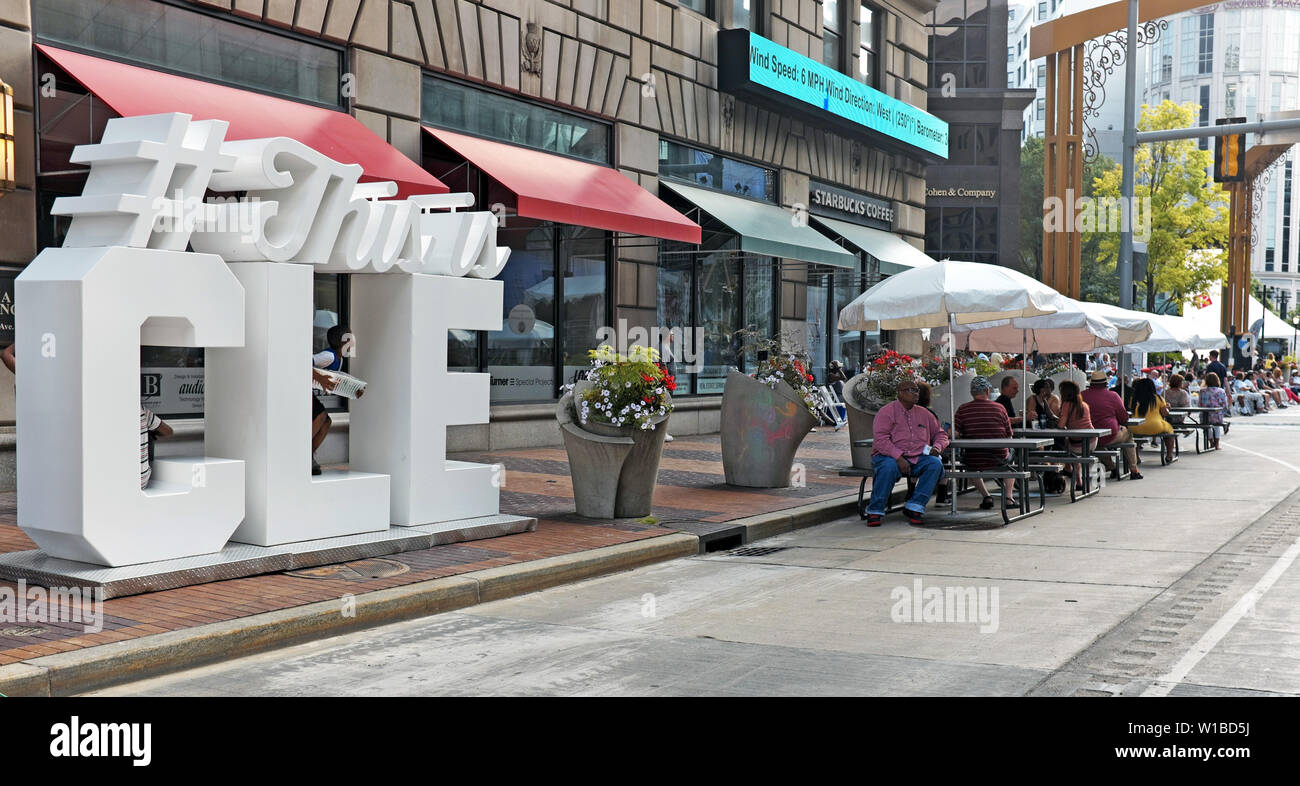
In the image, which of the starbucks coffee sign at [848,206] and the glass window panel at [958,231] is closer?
the starbucks coffee sign at [848,206]

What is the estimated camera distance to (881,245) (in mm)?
27078

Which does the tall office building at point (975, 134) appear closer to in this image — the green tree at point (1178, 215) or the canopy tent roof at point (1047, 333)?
the green tree at point (1178, 215)

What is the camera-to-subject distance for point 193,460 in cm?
823

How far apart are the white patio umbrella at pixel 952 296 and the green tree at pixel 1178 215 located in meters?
36.5

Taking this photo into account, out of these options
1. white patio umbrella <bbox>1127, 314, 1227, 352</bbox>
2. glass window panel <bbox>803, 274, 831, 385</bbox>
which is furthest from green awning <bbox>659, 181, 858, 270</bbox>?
white patio umbrella <bbox>1127, 314, 1227, 352</bbox>

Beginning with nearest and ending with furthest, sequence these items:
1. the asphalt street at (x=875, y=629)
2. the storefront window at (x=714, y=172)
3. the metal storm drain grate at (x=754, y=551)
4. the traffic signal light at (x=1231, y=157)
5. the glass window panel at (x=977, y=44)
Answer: the asphalt street at (x=875, y=629) < the metal storm drain grate at (x=754, y=551) < the storefront window at (x=714, y=172) < the traffic signal light at (x=1231, y=157) < the glass window panel at (x=977, y=44)

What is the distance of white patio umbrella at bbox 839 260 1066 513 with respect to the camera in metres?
12.9

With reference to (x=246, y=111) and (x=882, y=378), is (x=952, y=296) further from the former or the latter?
(x=246, y=111)

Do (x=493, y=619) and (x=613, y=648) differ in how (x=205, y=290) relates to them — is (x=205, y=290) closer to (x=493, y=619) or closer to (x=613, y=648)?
(x=493, y=619)

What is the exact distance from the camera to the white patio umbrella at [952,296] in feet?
42.3

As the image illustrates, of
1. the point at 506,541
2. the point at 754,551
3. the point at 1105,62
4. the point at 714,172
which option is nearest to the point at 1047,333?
the point at 714,172

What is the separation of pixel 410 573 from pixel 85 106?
263 inches

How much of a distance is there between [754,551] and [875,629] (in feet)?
11.2

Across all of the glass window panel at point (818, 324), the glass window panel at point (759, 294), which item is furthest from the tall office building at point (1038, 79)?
the glass window panel at point (759, 294)
